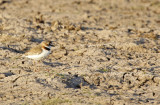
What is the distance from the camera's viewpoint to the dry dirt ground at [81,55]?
272 inches

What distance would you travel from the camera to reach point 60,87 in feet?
23.5

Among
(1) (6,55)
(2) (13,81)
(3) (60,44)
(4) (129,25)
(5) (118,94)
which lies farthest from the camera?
(4) (129,25)

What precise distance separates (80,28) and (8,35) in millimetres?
2418

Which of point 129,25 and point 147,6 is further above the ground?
point 147,6

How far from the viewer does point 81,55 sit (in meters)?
9.73

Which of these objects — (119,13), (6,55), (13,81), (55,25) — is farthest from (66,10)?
(13,81)

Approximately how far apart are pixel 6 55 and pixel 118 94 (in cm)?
372

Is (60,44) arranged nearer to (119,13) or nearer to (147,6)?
(119,13)

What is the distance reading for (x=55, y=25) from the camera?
39.8 ft

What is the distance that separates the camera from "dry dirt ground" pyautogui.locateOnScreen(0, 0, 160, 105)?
22.7 ft

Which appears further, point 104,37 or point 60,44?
point 104,37

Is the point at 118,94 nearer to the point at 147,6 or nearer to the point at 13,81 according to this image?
the point at 13,81

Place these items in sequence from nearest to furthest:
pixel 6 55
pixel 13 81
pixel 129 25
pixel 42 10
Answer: pixel 13 81, pixel 6 55, pixel 129 25, pixel 42 10

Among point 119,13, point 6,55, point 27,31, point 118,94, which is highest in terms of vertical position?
point 119,13
